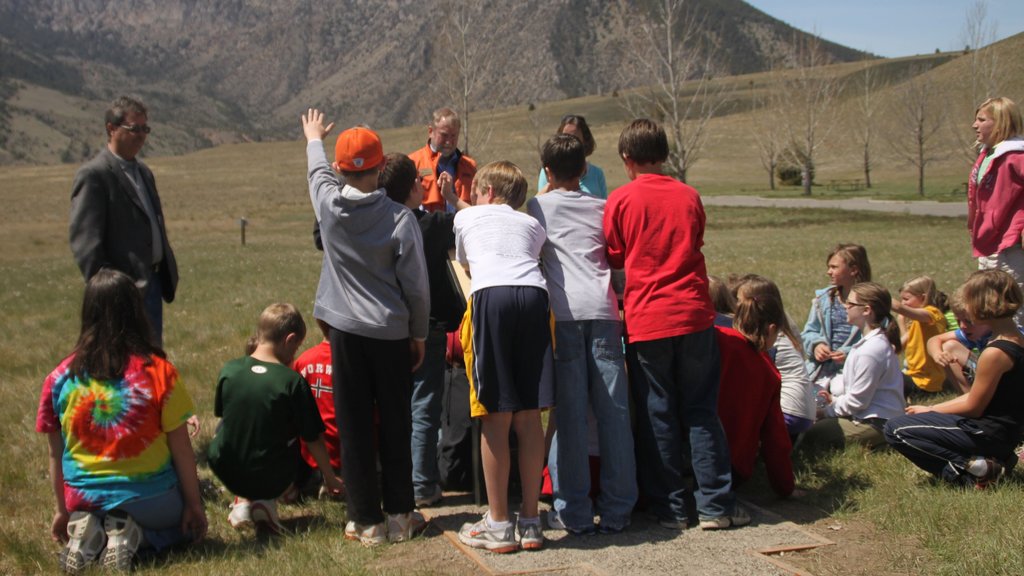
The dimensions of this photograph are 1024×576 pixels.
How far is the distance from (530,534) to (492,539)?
191 millimetres

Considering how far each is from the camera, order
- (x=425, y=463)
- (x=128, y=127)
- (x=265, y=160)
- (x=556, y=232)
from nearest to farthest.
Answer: (x=556, y=232) < (x=425, y=463) < (x=128, y=127) < (x=265, y=160)

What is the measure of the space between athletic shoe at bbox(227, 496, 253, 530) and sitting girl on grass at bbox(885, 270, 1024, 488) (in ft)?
12.0

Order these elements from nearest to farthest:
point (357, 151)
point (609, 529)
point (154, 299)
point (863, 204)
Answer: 1. point (357, 151)
2. point (609, 529)
3. point (154, 299)
4. point (863, 204)

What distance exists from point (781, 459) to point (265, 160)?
113864 millimetres

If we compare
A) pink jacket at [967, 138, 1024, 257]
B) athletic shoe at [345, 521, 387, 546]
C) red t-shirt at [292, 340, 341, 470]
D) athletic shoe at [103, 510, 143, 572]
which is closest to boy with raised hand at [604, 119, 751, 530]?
athletic shoe at [345, 521, 387, 546]

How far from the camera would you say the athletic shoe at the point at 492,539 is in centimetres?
465

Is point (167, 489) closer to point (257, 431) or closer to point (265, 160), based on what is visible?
point (257, 431)

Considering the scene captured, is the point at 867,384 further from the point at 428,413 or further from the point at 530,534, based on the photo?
the point at 428,413

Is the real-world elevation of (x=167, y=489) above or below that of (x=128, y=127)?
below

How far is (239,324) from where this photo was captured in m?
12.9

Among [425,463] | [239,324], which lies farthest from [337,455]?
[239,324]

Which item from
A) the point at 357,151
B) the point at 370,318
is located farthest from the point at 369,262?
the point at 357,151

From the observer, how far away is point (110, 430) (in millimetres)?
4625

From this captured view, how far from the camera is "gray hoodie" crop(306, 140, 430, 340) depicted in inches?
187
